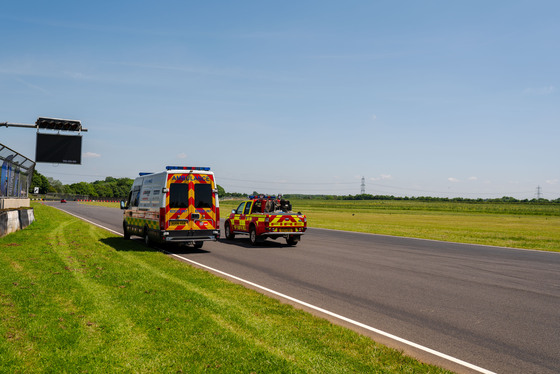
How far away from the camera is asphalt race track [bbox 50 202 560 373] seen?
572 centimetres

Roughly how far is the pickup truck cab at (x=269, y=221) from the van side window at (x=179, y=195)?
395 centimetres

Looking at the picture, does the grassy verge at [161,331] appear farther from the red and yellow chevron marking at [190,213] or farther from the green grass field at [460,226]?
the green grass field at [460,226]

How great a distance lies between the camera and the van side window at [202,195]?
50.4ft

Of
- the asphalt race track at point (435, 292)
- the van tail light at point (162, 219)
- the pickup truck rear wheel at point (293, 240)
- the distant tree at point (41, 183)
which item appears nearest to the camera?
the asphalt race track at point (435, 292)

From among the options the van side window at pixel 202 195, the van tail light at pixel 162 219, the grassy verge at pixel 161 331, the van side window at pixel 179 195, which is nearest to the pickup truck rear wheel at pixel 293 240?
the van side window at pixel 202 195

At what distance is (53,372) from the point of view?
4.39 meters

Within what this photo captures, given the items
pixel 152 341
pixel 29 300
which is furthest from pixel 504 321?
pixel 29 300

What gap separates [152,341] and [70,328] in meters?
1.28

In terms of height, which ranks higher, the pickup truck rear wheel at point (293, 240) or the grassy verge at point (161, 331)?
the pickup truck rear wheel at point (293, 240)

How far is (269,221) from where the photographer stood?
58.4 ft

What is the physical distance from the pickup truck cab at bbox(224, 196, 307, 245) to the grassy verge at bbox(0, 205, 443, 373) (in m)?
8.30

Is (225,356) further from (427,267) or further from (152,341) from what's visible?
(427,267)

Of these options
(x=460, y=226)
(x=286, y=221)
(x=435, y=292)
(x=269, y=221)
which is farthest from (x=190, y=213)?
(x=460, y=226)

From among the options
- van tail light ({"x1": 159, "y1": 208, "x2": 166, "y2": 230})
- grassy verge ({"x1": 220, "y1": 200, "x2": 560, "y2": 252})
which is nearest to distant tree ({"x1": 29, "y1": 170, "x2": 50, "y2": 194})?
grassy verge ({"x1": 220, "y1": 200, "x2": 560, "y2": 252})
